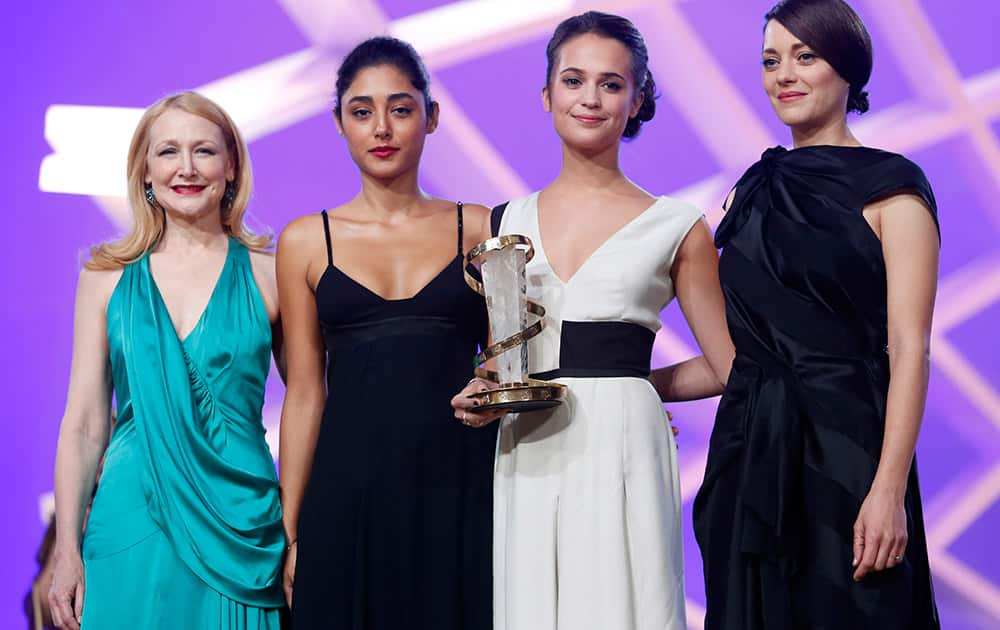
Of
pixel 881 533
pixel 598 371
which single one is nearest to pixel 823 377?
pixel 881 533

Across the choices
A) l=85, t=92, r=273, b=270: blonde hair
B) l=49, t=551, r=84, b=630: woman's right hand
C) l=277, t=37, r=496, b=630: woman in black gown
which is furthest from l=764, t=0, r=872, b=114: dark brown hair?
l=49, t=551, r=84, b=630: woman's right hand

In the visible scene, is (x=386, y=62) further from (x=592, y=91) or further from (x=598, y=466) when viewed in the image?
(x=598, y=466)

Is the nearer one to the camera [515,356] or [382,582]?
[515,356]

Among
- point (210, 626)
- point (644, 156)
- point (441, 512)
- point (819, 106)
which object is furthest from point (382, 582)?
point (644, 156)

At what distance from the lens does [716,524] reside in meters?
2.01

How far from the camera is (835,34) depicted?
203 cm

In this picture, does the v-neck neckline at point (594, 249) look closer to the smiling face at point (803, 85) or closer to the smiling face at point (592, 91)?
the smiling face at point (592, 91)

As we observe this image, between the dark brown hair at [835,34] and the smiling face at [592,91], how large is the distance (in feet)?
0.96

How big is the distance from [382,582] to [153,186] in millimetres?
886

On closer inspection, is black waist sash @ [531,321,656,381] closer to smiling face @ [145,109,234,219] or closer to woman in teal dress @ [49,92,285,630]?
woman in teal dress @ [49,92,285,630]

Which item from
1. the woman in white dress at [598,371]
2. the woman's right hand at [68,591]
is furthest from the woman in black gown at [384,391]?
the woman's right hand at [68,591]

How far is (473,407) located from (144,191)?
890 millimetres

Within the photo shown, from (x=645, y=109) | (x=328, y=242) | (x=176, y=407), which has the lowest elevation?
(x=176, y=407)

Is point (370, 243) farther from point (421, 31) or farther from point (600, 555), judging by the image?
point (421, 31)
